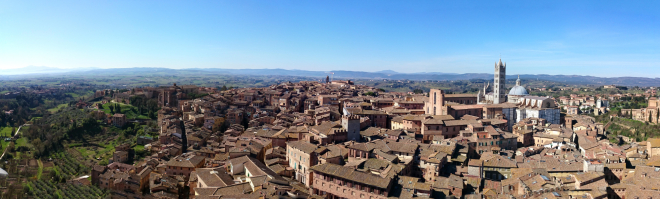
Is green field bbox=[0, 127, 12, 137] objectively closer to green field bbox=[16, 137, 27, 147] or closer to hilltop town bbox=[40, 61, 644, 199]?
green field bbox=[16, 137, 27, 147]

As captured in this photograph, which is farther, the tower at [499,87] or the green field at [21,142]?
the tower at [499,87]

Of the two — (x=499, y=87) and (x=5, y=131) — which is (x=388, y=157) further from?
(x=5, y=131)

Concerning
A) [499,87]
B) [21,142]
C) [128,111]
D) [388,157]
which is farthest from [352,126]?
[128,111]

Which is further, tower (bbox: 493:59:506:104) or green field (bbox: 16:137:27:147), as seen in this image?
tower (bbox: 493:59:506:104)

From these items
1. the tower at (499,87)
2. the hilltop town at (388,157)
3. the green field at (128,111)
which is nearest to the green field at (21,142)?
the green field at (128,111)

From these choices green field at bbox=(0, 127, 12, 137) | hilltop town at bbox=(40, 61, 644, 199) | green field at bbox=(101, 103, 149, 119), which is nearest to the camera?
hilltop town at bbox=(40, 61, 644, 199)

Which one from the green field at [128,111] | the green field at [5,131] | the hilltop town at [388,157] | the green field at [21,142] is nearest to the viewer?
the hilltop town at [388,157]

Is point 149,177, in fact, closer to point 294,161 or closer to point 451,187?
point 294,161

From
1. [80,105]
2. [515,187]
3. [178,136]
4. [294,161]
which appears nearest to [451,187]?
[515,187]

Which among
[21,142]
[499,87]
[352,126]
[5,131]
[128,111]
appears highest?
[499,87]

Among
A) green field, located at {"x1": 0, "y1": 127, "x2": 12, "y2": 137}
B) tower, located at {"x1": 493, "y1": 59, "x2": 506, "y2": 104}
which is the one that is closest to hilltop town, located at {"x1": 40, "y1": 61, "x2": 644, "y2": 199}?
tower, located at {"x1": 493, "y1": 59, "x2": 506, "y2": 104}

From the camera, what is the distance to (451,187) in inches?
982

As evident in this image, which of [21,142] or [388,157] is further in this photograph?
[21,142]

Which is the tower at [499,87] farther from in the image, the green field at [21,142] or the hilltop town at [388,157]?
the green field at [21,142]
